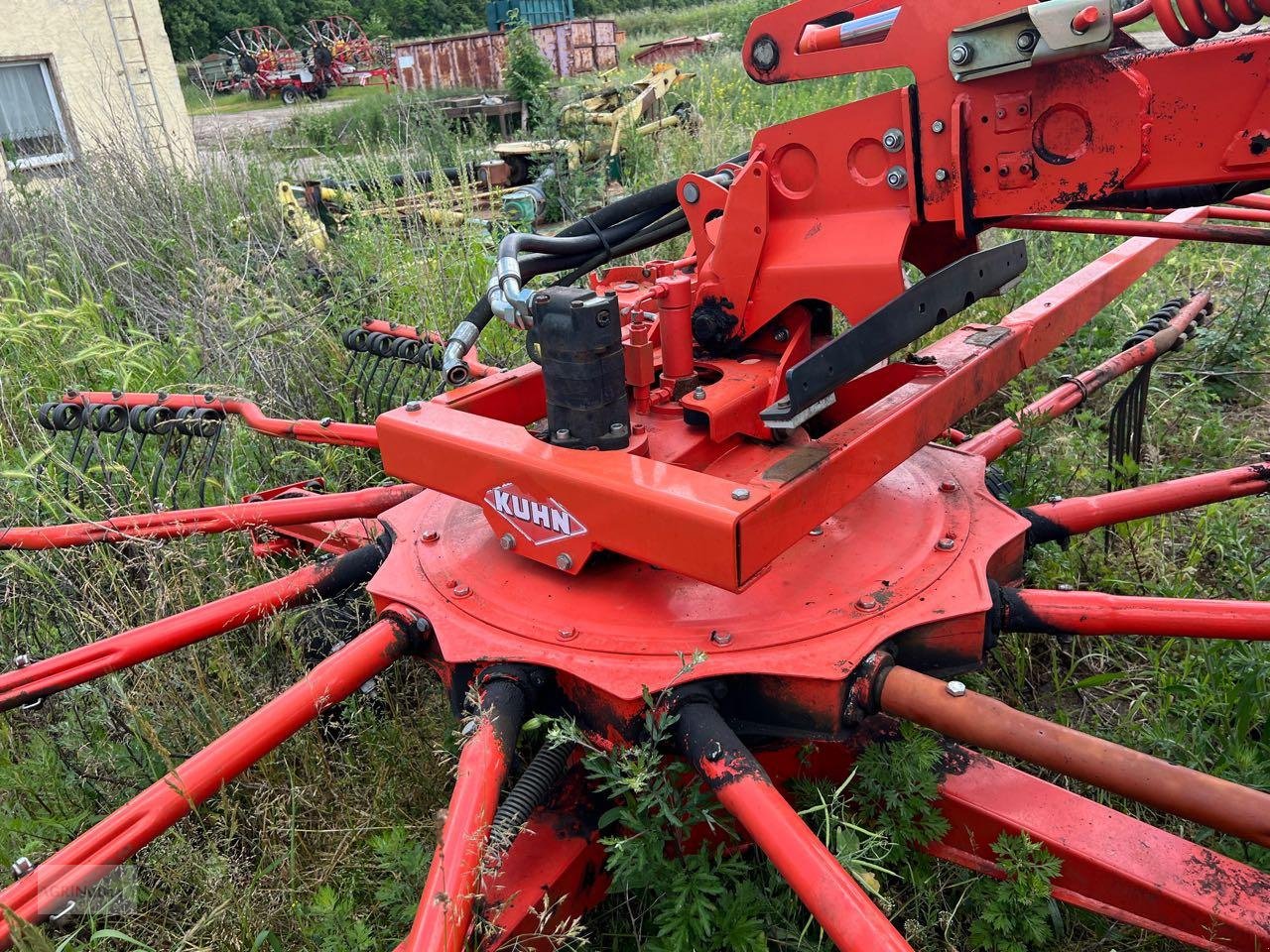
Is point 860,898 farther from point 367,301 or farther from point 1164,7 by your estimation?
point 367,301

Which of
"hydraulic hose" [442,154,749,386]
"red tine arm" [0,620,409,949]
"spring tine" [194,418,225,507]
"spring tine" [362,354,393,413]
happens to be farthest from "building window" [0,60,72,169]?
"red tine arm" [0,620,409,949]

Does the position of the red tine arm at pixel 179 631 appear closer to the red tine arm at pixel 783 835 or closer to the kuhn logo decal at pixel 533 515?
the kuhn logo decal at pixel 533 515

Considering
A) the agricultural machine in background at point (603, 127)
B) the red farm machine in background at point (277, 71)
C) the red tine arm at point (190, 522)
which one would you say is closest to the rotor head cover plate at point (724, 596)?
the red tine arm at point (190, 522)

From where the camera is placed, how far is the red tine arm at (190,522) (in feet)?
8.02

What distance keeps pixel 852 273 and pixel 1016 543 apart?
2.57 ft

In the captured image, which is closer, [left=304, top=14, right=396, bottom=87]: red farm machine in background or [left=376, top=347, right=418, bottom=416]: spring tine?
[left=376, top=347, right=418, bottom=416]: spring tine

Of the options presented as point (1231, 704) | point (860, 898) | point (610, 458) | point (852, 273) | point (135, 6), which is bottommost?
point (1231, 704)

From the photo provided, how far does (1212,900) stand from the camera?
1672 mm

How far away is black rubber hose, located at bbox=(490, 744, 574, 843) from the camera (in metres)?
1.70

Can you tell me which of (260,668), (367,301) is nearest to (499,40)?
(367,301)

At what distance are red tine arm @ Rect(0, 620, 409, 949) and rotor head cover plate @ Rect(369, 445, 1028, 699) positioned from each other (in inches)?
8.8

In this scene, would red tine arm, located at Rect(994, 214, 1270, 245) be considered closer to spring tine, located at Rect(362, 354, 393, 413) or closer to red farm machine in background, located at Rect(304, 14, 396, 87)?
spring tine, located at Rect(362, 354, 393, 413)

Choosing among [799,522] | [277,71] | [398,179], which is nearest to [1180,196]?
[799,522]

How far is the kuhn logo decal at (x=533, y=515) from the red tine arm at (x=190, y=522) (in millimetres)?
733
